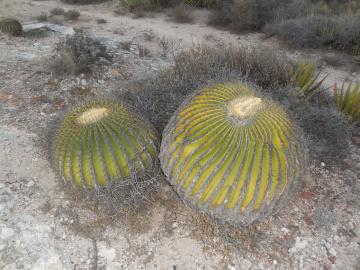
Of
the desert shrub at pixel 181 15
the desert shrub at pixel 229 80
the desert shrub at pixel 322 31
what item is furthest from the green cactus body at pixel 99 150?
the desert shrub at pixel 181 15

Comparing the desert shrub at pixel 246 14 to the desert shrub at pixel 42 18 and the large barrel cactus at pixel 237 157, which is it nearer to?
the desert shrub at pixel 42 18

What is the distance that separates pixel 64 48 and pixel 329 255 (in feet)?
17.9

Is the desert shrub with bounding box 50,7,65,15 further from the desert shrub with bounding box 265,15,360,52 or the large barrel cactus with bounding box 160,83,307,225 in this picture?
the large barrel cactus with bounding box 160,83,307,225

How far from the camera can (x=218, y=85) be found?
322 cm

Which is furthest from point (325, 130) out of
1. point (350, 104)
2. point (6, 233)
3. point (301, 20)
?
point (301, 20)

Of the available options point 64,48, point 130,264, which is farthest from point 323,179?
point 64,48

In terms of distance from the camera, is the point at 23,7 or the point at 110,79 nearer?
the point at 110,79

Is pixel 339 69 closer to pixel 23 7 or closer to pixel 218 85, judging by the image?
pixel 218 85

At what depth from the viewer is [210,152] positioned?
2.74 m

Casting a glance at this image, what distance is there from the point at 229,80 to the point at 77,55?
132 inches

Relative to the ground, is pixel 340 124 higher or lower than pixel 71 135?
lower

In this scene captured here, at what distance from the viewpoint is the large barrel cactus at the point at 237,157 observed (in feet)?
8.66

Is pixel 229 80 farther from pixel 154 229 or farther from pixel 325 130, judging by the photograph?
pixel 154 229

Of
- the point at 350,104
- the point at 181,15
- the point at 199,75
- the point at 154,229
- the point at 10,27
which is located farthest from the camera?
the point at 181,15
